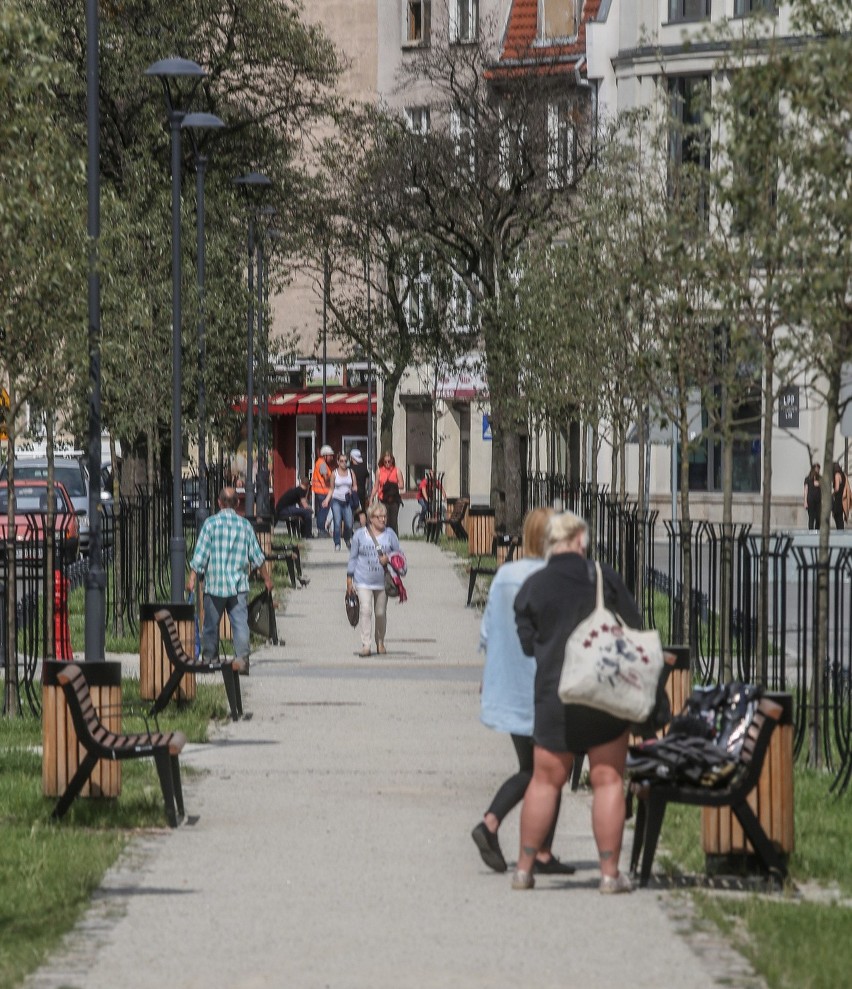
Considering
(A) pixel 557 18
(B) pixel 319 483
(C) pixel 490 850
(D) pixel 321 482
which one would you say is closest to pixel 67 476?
(B) pixel 319 483

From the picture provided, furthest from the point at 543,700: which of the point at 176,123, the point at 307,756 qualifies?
the point at 176,123

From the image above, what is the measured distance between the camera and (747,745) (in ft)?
33.4

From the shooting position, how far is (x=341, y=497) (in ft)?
150

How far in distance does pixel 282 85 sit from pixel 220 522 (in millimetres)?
33507

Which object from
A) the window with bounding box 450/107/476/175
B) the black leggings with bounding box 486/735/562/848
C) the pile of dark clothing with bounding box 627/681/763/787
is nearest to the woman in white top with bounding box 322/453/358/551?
the window with bounding box 450/107/476/175

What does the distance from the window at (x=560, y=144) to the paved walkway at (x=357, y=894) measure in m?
25.5

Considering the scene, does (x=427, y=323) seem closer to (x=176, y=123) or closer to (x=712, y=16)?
(x=712, y=16)

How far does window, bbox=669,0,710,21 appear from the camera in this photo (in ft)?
155

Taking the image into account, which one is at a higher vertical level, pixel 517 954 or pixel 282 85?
pixel 282 85

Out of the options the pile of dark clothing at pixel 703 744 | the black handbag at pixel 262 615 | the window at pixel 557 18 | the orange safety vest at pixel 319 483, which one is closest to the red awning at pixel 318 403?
the window at pixel 557 18

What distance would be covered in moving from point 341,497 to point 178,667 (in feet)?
92.8

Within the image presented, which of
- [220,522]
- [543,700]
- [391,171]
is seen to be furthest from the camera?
[391,171]

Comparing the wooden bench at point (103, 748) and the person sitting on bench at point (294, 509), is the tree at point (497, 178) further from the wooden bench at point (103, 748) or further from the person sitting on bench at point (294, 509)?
the wooden bench at point (103, 748)

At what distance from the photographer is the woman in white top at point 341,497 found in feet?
147
